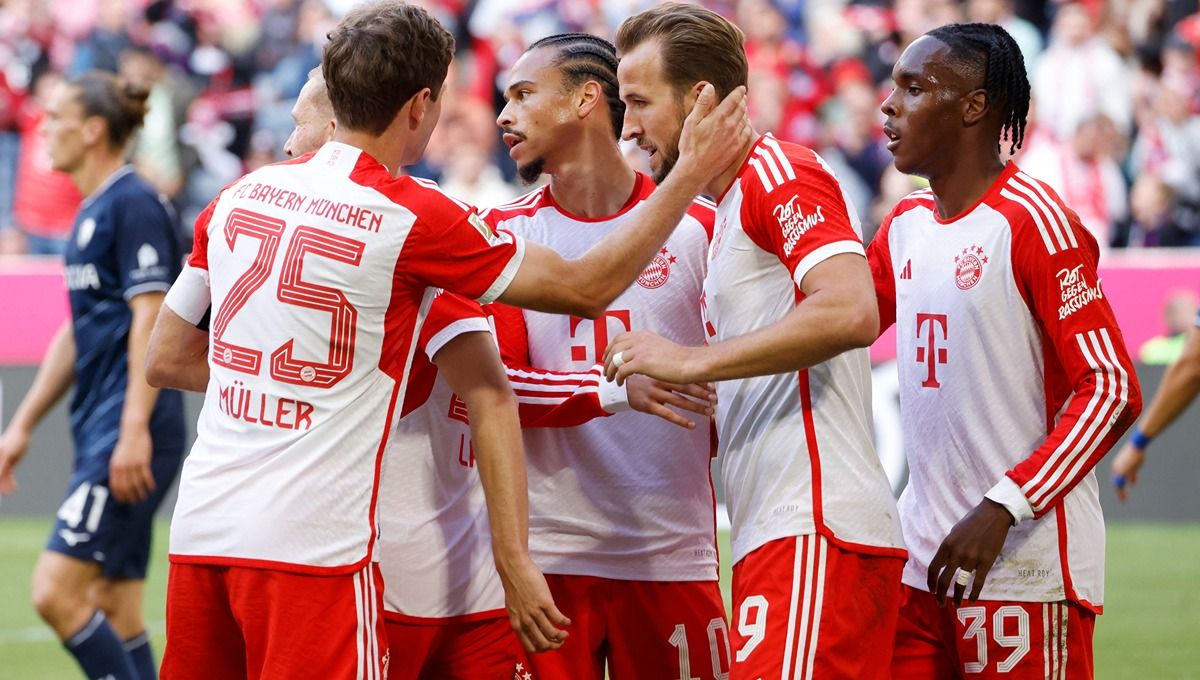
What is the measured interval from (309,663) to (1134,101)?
1179cm

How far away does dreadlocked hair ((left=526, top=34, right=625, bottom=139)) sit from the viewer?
15.4 feet

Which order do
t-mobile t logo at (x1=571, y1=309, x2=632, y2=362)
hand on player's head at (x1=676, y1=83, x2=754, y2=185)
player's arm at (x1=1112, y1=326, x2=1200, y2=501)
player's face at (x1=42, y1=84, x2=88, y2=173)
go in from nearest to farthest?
hand on player's head at (x1=676, y1=83, x2=754, y2=185)
t-mobile t logo at (x1=571, y1=309, x2=632, y2=362)
player's arm at (x1=1112, y1=326, x2=1200, y2=501)
player's face at (x1=42, y1=84, x2=88, y2=173)

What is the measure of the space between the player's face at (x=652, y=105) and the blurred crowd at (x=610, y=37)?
320 inches

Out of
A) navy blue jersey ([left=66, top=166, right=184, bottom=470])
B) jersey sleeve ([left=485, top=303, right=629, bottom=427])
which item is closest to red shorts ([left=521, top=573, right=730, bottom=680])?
jersey sleeve ([left=485, top=303, right=629, bottom=427])

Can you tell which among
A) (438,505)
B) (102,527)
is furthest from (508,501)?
(102,527)

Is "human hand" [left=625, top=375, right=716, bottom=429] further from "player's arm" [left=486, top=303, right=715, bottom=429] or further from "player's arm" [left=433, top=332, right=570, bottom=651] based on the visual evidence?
"player's arm" [left=433, top=332, right=570, bottom=651]

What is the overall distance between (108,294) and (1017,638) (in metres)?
4.21

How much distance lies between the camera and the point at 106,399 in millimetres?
6594

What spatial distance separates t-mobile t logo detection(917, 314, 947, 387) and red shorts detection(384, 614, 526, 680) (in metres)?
1.30

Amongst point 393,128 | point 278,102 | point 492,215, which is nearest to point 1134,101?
point 278,102

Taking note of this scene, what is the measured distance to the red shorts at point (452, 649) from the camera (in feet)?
13.3

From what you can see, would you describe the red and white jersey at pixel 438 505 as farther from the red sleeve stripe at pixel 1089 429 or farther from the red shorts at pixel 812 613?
the red sleeve stripe at pixel 1089 429

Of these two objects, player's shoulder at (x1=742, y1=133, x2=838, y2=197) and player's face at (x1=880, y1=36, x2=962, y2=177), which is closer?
player's shoulder at (x1=742, y1=133, x2=838, y2=197)

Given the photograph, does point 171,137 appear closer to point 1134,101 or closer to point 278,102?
point 278,102
